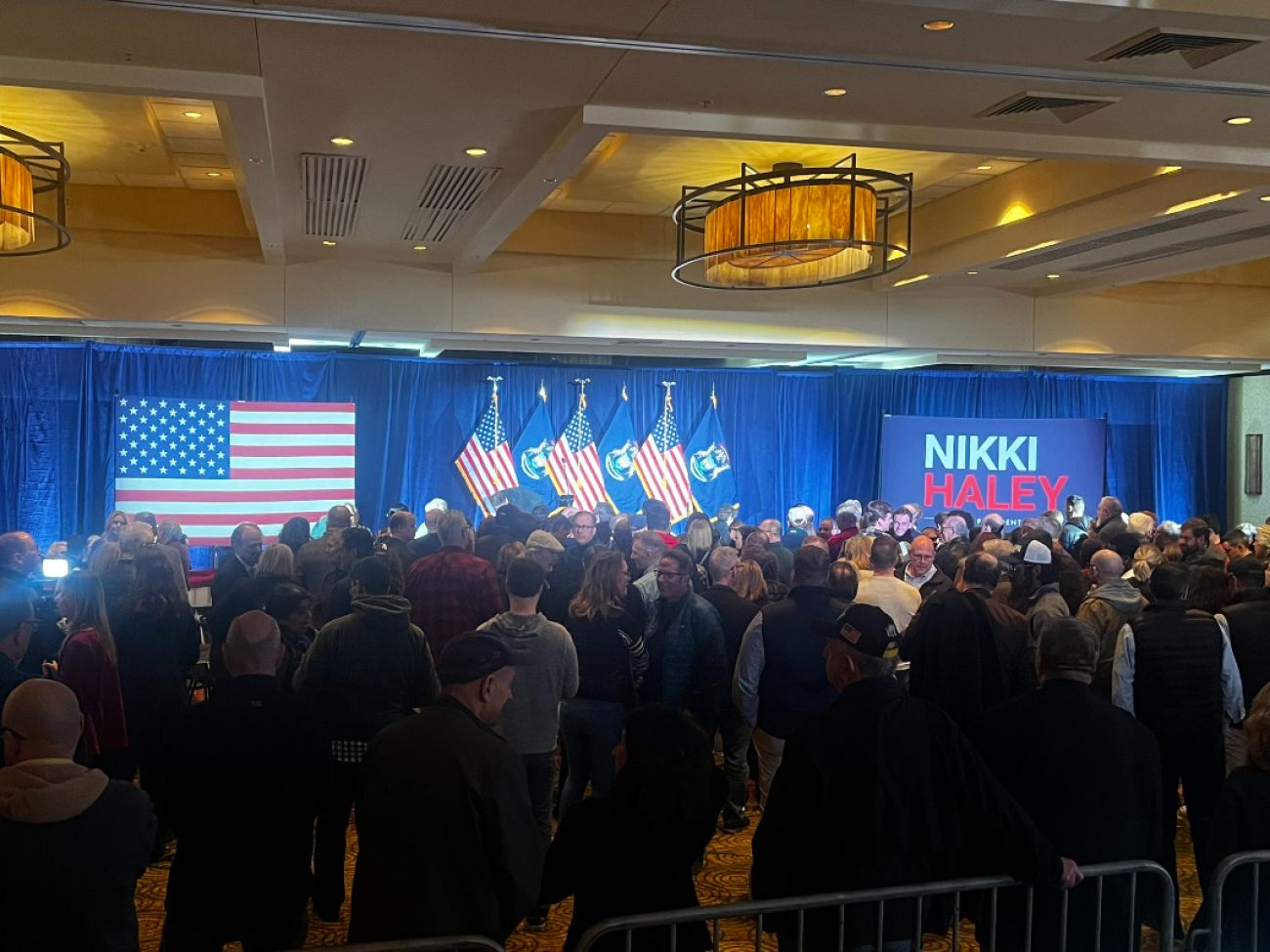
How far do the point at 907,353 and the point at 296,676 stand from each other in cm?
846

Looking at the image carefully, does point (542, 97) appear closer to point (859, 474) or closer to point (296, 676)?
point (296, 676)

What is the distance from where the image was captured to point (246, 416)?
12.4 metres

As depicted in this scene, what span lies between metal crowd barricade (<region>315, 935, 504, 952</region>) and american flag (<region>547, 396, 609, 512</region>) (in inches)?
433

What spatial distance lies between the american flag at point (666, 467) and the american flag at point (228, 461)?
333 centimetres

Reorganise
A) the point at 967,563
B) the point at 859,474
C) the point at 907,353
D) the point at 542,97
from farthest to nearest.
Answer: the point at 859,474
the point at 907,353
the point at 967,563
the point at 542,97

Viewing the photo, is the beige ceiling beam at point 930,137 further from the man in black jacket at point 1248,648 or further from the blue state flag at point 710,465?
the blue state flag at point 710,465

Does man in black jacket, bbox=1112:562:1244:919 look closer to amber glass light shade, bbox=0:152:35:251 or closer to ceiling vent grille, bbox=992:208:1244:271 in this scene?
ceiling vent grille, bbox=992:208:1244:271

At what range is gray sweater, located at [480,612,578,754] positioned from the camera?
185 inches

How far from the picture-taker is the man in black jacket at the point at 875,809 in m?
3.02

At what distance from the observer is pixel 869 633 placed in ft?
10.2

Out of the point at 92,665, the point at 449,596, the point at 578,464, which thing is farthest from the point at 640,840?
the point at 578,464

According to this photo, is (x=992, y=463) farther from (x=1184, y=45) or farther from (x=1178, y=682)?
(x=1184, y=45)

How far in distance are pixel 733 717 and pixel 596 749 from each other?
103 cm

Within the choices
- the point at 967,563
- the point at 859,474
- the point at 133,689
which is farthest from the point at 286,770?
the point at 859,474
